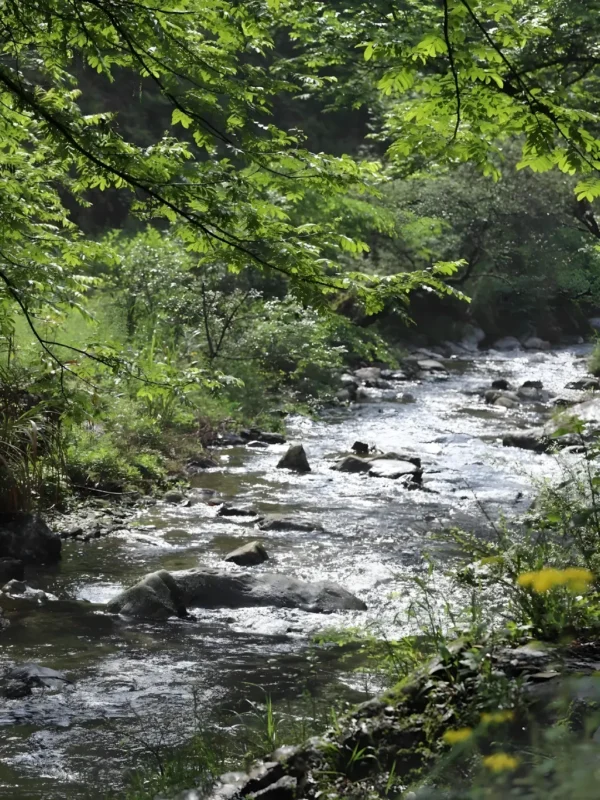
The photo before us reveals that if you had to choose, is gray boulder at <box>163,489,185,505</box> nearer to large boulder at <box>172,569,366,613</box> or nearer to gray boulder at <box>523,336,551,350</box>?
large boulder at <box>172,569,366,613</box>

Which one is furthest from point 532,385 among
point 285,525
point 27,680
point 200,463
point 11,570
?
point 27,680

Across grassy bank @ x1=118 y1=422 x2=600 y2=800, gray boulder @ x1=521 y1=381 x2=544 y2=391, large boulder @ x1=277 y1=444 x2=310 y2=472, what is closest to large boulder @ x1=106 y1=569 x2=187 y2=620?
grassy bank @ x1=118 y1=422 x2=600 y2=800

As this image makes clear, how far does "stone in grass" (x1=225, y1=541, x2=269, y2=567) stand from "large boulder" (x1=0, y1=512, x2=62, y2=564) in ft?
4.95

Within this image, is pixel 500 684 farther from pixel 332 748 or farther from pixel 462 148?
pixel 462 148

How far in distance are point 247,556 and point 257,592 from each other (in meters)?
0.92

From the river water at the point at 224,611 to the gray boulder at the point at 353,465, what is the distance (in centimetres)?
24

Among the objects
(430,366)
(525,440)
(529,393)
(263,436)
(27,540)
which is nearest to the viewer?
(27,540)

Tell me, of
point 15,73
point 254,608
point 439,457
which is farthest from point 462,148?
point 439,457

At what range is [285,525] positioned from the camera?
923 cm

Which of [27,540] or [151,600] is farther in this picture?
[27,540]

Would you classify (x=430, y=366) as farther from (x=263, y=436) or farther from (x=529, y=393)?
(x=263, y=436)

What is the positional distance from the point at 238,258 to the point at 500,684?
2.73 metres

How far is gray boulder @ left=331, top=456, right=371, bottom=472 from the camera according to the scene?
12.0m

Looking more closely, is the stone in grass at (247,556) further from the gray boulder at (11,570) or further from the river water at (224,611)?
the gray boulder at (11,570)
